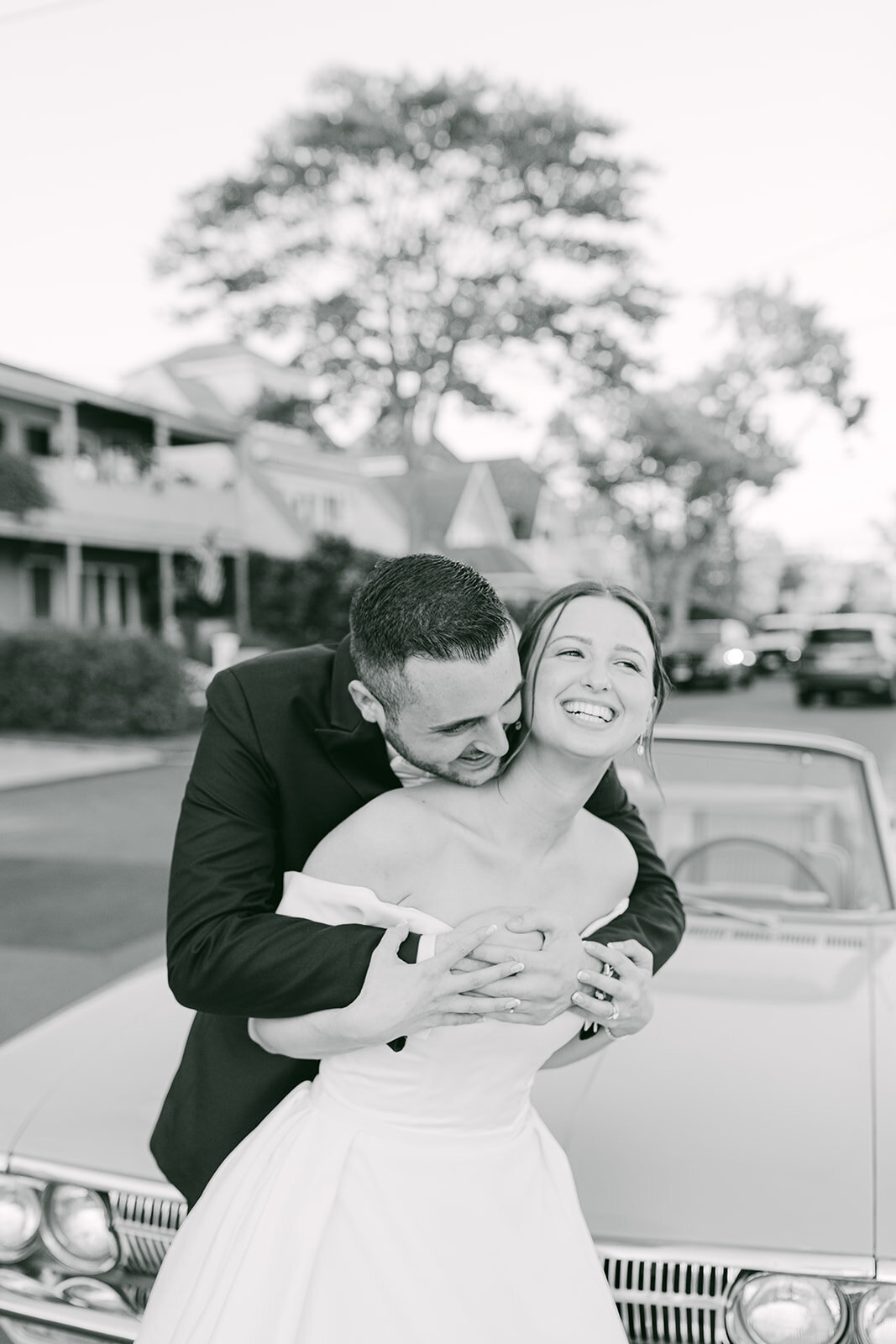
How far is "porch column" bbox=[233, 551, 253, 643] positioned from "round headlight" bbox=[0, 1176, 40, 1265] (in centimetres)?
2732

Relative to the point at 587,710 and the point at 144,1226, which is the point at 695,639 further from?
the point at 587,710

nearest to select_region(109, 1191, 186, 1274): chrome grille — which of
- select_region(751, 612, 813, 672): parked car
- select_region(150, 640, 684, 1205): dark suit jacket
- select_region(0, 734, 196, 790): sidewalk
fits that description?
select_region(150, 640, 684, 1205): dark suit jacket

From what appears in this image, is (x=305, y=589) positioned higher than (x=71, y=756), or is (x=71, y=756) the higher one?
(x=305, y=589)

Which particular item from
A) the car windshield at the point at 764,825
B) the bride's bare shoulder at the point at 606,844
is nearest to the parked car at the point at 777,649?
the car windshield at the point at 764,825

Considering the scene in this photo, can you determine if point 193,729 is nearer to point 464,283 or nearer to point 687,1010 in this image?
point 464,283

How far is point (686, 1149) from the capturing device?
7.05ft

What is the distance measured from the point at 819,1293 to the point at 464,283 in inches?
897

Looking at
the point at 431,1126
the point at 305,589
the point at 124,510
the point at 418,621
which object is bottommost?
the point at 305,589

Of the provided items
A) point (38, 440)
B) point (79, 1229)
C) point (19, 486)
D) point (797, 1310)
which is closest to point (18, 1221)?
point (79, 1229)

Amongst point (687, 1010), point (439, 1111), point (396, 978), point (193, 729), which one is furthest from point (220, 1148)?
point (193, 729)

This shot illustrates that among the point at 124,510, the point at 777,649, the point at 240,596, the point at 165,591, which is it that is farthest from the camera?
the point at 777,649

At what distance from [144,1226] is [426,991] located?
2.92 ft

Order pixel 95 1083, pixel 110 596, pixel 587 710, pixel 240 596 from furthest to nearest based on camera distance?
1. pixel 240 596
2. pixel 110 596
3. pixel 95 1083
4. pixel 587 710

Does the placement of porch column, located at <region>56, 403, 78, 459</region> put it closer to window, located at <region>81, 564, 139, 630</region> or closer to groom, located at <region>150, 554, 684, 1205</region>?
window, located at <region>81, 564, 139, 630</region>
